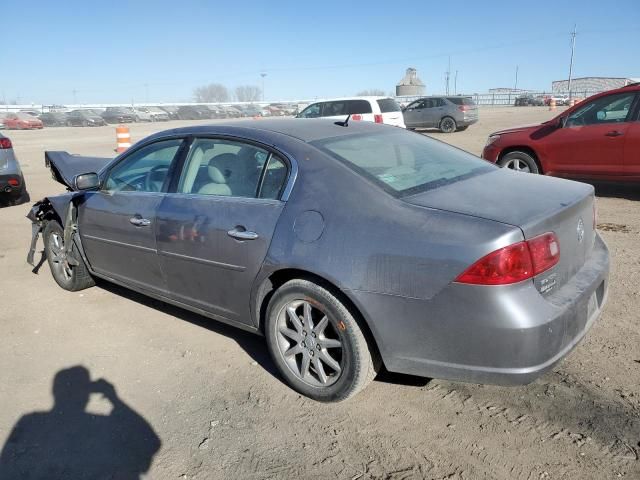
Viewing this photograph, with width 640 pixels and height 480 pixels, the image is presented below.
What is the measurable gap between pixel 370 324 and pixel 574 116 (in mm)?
6567

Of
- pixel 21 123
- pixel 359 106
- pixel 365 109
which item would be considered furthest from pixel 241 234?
pixel 21 123

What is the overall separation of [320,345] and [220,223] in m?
0.97

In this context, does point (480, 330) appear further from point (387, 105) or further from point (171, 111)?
point (171, 111)

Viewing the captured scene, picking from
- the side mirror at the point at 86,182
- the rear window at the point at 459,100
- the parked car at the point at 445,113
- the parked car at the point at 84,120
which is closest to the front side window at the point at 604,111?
the side mirror at the point at 86,182

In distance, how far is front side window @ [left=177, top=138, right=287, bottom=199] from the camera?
10.6 ft

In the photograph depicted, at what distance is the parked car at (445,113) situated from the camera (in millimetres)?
22859

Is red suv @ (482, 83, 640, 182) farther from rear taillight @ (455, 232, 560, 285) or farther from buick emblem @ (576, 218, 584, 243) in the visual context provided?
rear taillight @ (455, 232, 560, 285)

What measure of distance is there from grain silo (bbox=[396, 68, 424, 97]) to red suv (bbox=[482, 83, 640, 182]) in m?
71.1

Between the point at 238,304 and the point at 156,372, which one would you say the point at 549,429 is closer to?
the point at 238,304

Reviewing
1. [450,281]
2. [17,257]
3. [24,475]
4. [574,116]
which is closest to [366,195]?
[450,281]

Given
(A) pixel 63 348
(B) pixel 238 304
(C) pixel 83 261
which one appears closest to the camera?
(B) pixel 238 304

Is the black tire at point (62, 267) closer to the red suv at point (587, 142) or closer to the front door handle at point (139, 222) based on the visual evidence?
the front door handle at point (139, 222)

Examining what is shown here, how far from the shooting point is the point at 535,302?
7.98ft

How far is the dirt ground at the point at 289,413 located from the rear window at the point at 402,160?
1195 mm
